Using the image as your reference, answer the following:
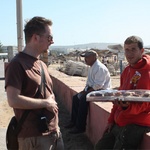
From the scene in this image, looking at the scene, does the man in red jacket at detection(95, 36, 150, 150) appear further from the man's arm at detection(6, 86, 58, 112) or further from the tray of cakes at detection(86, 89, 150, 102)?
the man's arm at detection(6, 86, 58, 112)

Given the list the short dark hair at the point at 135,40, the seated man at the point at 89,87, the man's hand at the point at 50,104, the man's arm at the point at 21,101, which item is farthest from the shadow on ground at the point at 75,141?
the man's arm at the point at 21,101

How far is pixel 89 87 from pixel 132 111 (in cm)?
294

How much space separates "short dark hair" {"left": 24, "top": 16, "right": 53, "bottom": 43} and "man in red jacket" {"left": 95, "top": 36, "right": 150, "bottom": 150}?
1.09 metres

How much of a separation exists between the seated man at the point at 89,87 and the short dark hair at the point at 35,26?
3.18 meters

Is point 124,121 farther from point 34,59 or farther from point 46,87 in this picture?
point 34,59

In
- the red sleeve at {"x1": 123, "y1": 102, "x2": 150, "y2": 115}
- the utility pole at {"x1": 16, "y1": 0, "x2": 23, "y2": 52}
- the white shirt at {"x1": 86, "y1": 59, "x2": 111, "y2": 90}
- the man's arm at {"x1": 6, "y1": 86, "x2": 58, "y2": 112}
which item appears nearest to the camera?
the man's arm at {"x1": 6, "y1": 86, "x2": 58, "y2": 112}

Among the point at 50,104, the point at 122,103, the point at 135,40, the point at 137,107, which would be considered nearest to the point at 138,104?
the point at 137,107

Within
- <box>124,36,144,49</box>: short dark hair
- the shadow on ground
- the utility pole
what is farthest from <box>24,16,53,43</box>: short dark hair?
the utility pole

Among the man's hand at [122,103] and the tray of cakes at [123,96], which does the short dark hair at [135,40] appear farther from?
the man's hand at [122,103]

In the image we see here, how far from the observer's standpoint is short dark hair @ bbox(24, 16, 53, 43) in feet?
9.17

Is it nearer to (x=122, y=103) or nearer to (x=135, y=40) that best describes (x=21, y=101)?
(x=122, y=103)

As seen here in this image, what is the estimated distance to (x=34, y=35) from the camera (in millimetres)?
2807

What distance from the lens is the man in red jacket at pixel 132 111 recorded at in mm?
3307

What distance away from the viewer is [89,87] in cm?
618
